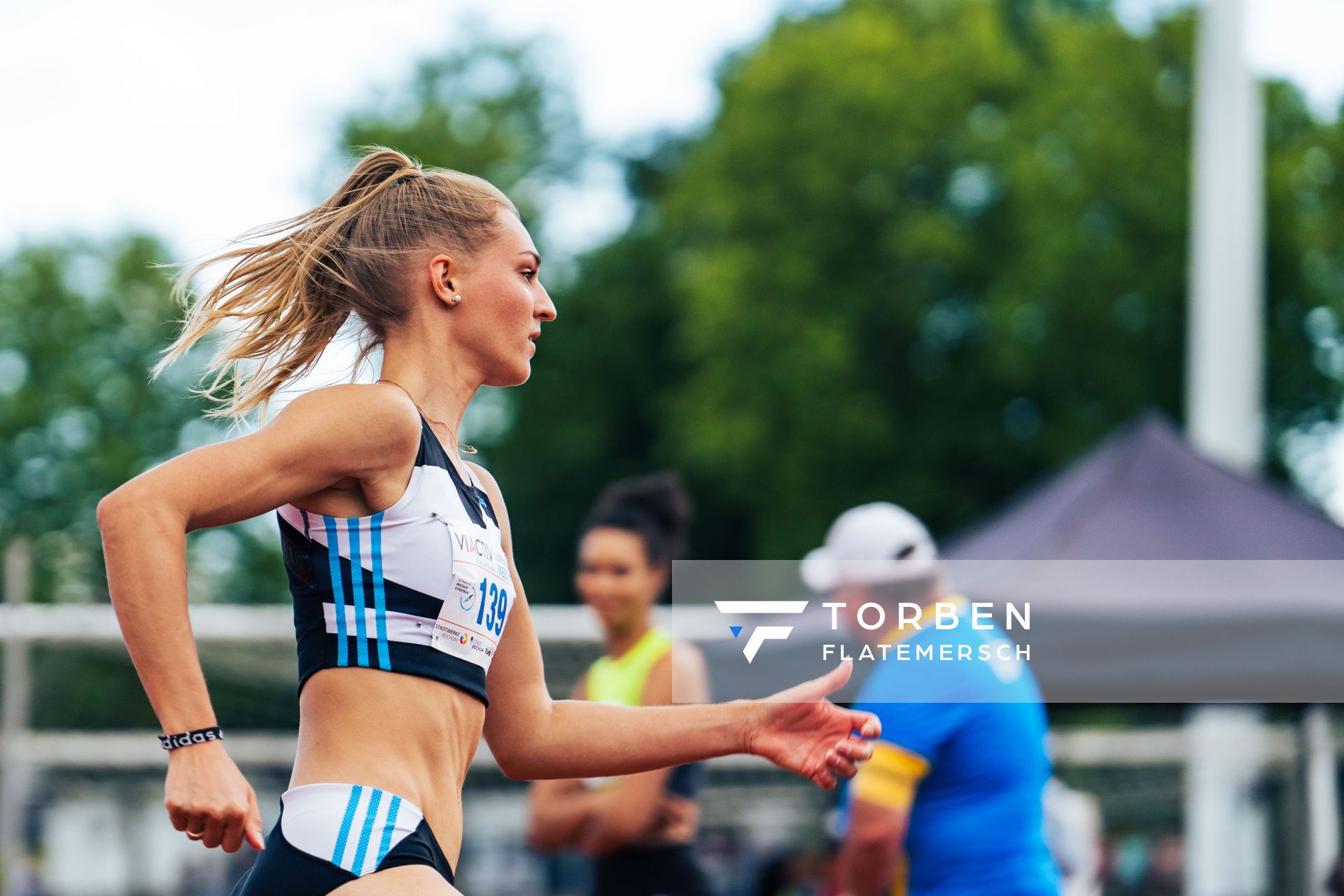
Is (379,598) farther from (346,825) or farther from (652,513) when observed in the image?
(652,513)

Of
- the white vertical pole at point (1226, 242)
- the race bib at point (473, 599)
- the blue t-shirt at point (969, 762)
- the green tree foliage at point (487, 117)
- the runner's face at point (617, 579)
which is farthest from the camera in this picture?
the green tree foliage at point (487, 117)

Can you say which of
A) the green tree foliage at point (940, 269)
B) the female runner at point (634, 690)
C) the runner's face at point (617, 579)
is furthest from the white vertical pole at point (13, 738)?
the green tree foliage at point (940, 269)

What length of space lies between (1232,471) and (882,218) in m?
18.3

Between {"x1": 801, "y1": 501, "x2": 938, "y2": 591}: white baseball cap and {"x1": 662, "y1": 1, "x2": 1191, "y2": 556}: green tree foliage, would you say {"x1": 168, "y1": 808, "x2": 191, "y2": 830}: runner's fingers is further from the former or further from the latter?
{"x1": 662, "y1": 1, "x2": 1191, "y2": 556}: green tree foliage

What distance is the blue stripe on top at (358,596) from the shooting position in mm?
2400

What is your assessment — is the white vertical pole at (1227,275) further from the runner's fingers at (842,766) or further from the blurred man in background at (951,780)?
the runner's fingers at (842,766)

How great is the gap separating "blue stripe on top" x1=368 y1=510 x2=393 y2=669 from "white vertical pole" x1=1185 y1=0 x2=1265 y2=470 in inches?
420

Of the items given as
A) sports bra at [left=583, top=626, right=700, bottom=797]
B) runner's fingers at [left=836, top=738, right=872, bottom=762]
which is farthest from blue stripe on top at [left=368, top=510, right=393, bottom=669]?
sports bra at [left=583, top=626, right=700, bottom=797]

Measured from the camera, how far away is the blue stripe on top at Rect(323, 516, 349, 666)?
94.6 inches

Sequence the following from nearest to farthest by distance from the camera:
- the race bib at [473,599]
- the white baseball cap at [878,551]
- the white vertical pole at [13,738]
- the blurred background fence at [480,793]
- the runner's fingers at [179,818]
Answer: the runner's fingers at [179,818] → the race bib at [473,599] → the white baseball cap at [878,551] → the white vertical pole at [13,738] → the blurred background fence at [480,793]

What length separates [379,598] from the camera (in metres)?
2.41

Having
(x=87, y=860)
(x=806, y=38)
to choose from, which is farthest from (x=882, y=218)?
(x=87, y=860)

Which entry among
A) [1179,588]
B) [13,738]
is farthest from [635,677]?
[13,738]

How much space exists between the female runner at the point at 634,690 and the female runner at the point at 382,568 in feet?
6.19
